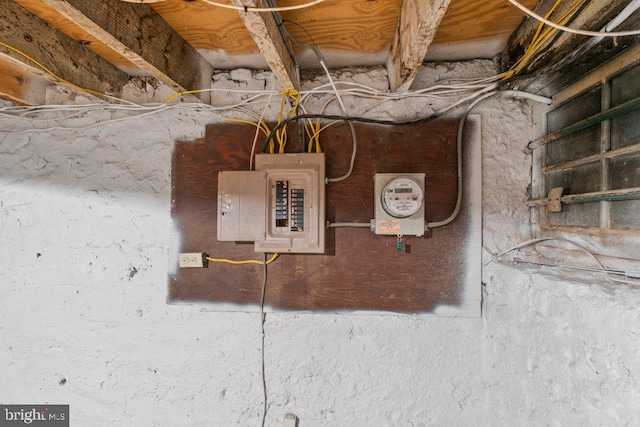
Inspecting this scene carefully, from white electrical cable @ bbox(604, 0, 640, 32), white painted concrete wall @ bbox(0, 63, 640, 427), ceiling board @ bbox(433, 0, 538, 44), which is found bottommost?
white painted concrete wall @ bbox(0, 63, 640, 427)

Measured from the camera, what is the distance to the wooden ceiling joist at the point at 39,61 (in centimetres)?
87

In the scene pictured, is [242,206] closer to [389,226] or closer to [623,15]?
[389,226]

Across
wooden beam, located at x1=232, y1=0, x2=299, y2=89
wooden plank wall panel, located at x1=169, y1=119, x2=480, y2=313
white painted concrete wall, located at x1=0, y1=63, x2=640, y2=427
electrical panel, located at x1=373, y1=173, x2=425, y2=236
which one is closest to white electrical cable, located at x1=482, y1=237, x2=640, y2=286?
white painted concrete wall, located at x1=0, y1=63, x2=640, y2=427

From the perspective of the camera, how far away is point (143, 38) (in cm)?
87

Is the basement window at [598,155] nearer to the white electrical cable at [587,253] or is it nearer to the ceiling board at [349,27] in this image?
the white electrical cable at [587,253]

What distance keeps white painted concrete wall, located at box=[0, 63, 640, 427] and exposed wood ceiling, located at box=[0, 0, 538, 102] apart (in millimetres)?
168

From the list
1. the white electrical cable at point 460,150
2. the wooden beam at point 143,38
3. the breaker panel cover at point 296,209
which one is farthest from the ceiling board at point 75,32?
the white electrical cable at point 460,150

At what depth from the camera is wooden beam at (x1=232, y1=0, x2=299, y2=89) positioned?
2.22ft

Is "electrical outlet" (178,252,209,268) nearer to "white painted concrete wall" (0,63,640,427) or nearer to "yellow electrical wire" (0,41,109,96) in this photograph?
"white painted concrete wall" (0,63,640,427)

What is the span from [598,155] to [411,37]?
62 centimetres

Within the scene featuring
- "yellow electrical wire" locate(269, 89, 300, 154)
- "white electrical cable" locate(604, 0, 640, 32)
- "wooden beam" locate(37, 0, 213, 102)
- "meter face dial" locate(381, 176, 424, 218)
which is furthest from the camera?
"yellow electrical wire" locate(269, 89, 300, 154)

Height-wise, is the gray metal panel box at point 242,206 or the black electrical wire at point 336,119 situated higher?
the black electrical wire at point 336,119

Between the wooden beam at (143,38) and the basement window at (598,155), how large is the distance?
1319 mm

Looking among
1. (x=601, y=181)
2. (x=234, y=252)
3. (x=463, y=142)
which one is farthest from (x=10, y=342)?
(x=601, y=181)
